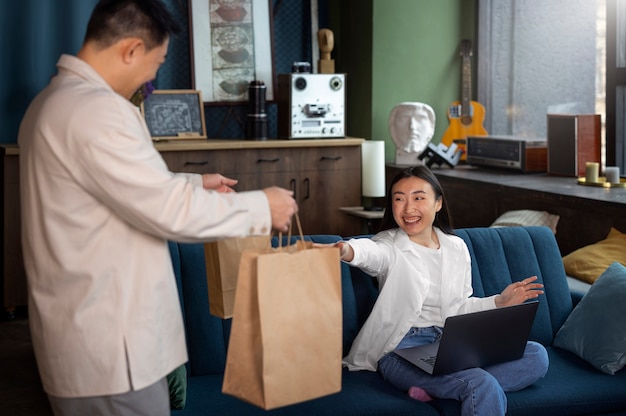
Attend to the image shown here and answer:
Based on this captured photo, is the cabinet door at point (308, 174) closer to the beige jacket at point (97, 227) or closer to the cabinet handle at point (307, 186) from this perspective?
the cabinet handle at point (307, 186)

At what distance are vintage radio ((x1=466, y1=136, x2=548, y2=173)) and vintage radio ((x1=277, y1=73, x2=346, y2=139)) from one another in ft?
2.93

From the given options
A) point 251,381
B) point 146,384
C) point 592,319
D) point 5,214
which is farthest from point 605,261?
point 5,214

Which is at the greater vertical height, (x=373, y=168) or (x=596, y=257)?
(x=373, y=168)

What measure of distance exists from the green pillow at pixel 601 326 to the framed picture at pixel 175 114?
9.46ft

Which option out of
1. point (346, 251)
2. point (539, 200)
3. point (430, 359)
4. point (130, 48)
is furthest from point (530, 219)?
point (130, 48)

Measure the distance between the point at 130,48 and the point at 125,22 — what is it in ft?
0.16

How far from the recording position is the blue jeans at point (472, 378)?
2412 mm

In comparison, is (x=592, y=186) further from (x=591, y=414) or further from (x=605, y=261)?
(x=591, y=414)

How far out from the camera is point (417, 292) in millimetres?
2633

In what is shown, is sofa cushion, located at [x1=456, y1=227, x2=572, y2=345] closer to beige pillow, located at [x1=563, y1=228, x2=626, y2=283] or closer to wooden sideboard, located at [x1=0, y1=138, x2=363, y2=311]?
beige pillow, located at [x1=563, y1=228, x2=626, y2=283]

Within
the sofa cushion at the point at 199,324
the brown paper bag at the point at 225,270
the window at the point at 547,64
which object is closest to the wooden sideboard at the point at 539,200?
the window at the point at 547,64

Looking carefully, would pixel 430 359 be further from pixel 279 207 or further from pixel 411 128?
pixel 411 128

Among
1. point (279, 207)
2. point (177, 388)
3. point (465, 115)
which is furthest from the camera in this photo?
point (465, 115)

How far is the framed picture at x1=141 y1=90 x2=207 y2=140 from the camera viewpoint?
17.0ft
